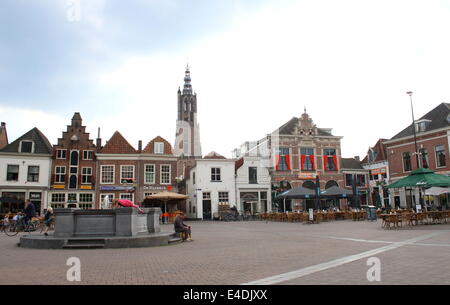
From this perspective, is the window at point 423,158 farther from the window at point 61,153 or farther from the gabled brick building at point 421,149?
the window at point 61,153

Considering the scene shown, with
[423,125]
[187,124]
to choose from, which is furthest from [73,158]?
[187,124]

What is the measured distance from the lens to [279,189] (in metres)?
42.4

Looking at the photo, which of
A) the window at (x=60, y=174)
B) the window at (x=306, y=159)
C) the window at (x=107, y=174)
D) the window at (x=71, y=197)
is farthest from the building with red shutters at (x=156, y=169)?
the window at (x=306, y=159)

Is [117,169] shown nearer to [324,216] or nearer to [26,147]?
[26,147]

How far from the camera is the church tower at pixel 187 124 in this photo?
99.3 metres

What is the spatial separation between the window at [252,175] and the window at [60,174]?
20.0m

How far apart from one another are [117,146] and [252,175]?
50.8 ft

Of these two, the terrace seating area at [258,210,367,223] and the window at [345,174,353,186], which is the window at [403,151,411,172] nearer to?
the window at [345,174,353,186]

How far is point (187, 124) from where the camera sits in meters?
102

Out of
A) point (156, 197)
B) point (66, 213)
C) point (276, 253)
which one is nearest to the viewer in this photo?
point (276, 253)

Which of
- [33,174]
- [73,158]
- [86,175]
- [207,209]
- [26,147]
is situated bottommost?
[207,209]

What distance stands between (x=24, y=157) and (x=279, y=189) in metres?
27.6
